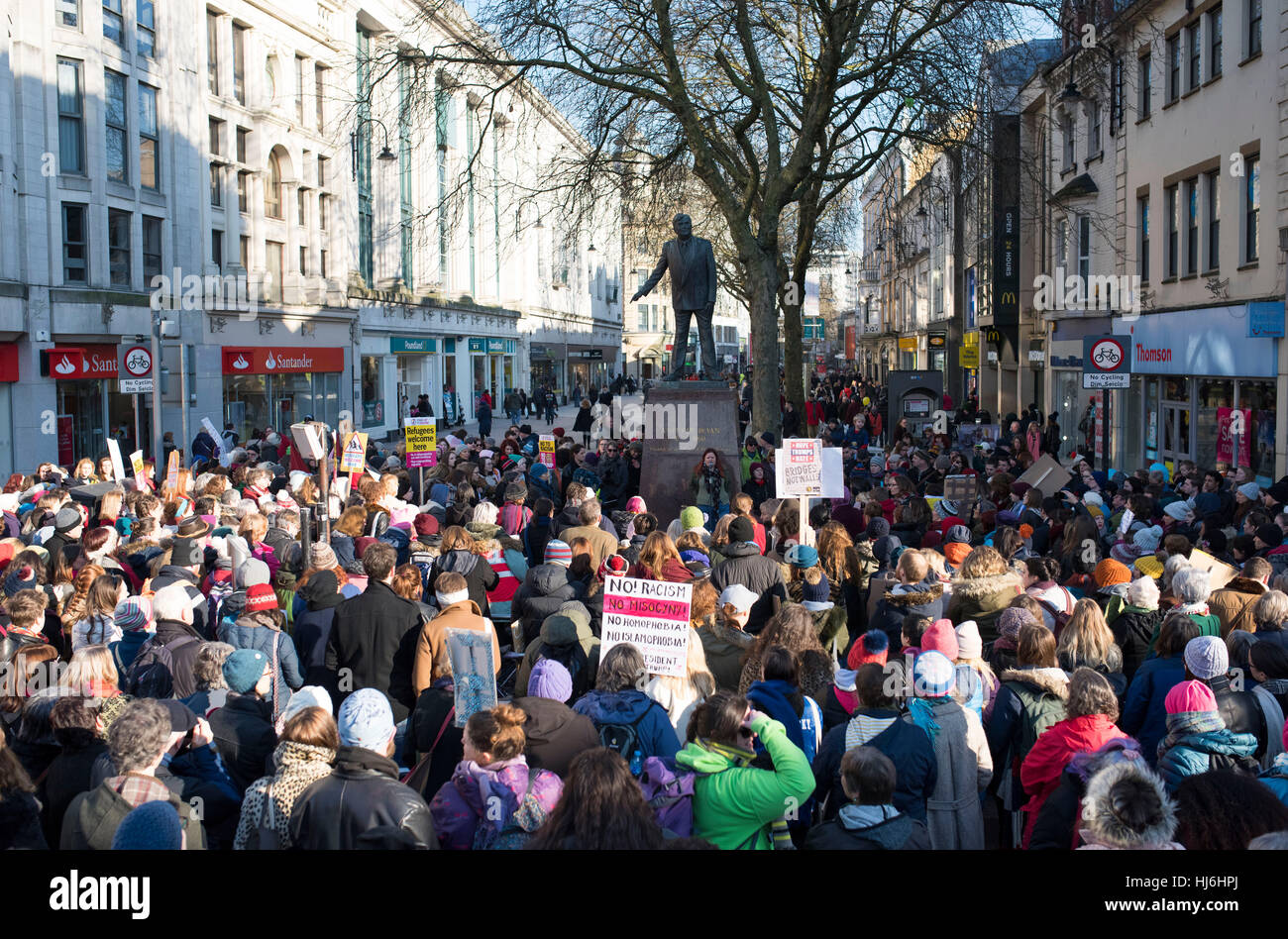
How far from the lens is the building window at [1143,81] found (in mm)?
26500

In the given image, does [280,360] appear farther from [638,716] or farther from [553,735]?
[553,735]

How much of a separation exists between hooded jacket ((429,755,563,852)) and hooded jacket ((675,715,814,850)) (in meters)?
0.55

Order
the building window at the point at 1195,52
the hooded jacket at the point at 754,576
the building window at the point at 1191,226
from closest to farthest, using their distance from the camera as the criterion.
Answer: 1. the hooded jacket at the point at 754,576
2. the building window at the point at 1195,52
3. the building window at the point at 1191,226

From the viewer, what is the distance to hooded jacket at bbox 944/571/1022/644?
7543 millimetres

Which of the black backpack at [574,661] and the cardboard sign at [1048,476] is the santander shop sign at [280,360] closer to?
the cardboard sign at [1048,476]

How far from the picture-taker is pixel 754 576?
8.55m

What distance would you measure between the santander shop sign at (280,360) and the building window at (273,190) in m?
4.21

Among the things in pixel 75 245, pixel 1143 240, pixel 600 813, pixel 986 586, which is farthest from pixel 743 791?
pixel 75 245

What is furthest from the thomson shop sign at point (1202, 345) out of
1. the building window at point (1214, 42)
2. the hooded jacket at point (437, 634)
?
the hooded jacket at point (437, 634)

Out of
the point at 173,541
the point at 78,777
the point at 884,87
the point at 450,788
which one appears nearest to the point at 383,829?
the point at 450,788

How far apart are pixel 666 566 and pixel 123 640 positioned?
134 inches

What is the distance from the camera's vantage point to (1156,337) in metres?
26.5

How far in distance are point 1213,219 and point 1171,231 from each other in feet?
7.60

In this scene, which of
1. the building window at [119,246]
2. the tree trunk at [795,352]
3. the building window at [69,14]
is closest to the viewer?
Answer: the building window at [69,14]
